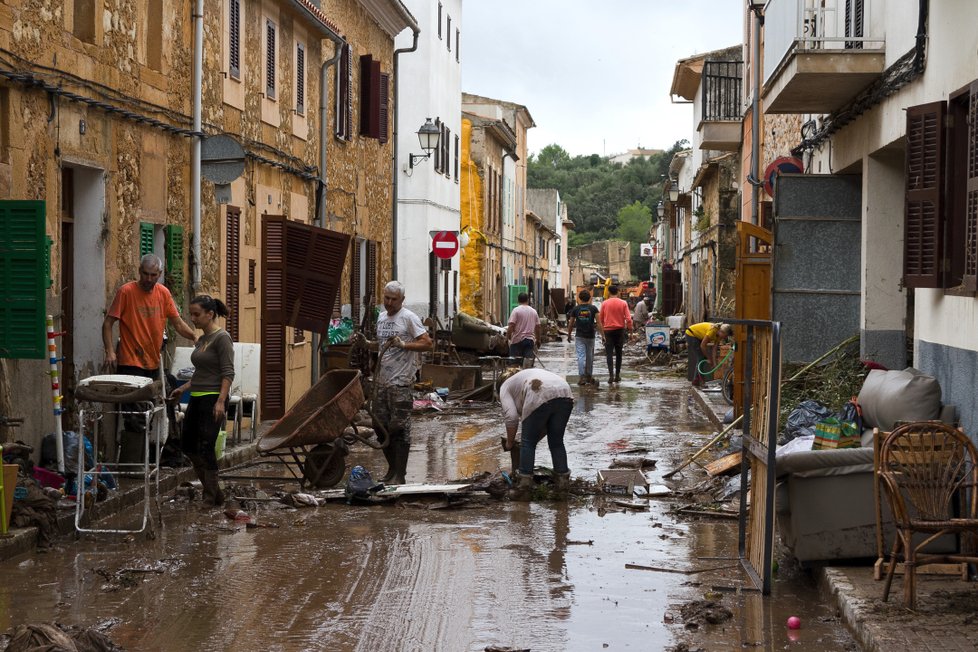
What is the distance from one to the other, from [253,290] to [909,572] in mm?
11778

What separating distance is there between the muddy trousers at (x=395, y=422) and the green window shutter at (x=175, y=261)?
2942 mm

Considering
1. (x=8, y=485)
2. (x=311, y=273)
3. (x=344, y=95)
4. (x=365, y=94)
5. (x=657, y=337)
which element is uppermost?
(x=365, y=94)

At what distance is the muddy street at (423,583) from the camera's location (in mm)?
6668

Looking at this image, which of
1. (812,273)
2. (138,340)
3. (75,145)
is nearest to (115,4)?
(75,145)

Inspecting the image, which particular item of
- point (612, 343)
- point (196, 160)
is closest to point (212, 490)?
point (196, 160)

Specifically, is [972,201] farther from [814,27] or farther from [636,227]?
[636,227]

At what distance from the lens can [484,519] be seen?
10.2 meters

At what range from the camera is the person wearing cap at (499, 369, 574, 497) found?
11.0 metres

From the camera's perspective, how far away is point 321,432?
10938 mm

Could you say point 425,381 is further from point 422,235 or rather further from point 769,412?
point 769,412

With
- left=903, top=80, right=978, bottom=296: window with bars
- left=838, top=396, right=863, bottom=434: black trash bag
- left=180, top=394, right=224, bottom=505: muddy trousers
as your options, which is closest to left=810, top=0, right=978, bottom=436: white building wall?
left=903, top=80, right=978, bottom=296: window with bars

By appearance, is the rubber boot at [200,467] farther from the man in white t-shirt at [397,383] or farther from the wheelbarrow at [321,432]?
the man in white t-shirt at [397,383]

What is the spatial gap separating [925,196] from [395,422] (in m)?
5.15

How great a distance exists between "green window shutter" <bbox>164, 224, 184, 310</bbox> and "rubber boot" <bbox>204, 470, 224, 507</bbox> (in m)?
3.70
